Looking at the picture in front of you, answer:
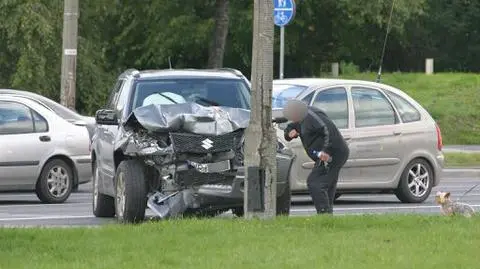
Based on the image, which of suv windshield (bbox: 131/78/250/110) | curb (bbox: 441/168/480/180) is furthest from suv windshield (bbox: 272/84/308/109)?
curb (bbox: 441/168/480/180)

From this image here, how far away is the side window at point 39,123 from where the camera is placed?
1856 cm

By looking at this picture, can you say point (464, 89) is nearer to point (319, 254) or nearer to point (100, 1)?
point (100, 1)

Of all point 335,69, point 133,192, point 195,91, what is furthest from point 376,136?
point 335,69

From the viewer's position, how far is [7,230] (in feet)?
36.7

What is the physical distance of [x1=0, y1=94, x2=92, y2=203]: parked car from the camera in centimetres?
1816

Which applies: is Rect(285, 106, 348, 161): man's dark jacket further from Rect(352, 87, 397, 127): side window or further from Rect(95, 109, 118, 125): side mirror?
Rect(352, 87, 397, 127): side window

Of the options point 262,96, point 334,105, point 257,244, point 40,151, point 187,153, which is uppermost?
point 262,96

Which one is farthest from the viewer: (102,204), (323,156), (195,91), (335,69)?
(335,69)

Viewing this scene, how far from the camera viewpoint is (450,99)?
1443 inches

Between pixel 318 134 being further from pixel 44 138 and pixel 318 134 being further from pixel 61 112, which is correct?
pixel 61 112

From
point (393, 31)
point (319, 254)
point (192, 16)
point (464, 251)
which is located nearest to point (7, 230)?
point (319, 254)

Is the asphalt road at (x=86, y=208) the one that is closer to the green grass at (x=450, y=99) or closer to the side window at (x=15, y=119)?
the side window at (x=15, y=119)

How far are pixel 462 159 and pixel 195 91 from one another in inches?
536

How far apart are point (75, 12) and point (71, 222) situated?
10.9m
